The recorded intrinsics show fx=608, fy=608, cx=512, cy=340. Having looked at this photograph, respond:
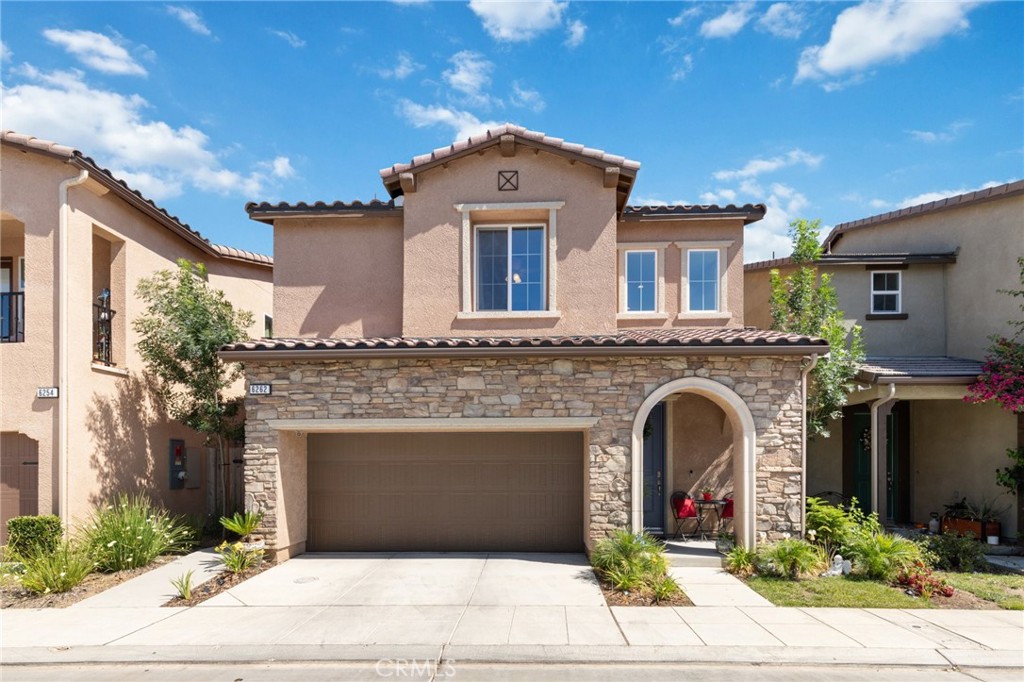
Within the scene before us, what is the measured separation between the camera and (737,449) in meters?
9.85

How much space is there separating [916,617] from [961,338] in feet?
28.1

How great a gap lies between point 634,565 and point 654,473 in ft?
11.5

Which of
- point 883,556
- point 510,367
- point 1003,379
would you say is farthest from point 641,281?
point 1003,379

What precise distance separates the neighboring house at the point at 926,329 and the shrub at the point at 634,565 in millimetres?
6096

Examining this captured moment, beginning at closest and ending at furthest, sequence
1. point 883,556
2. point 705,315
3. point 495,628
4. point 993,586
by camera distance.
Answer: point 495,628 < point 993,586 < point 883,556 < point 705,315

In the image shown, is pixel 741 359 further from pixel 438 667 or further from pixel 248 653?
pixel 248 653

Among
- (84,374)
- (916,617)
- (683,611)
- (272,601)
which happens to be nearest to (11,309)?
(84,374)

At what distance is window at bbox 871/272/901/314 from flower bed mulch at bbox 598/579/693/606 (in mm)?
9581

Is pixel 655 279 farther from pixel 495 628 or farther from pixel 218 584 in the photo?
pixel 218 584

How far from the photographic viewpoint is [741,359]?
9.74m

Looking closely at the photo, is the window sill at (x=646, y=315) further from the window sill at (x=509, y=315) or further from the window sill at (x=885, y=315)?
the window sill at (x=885, y=315)

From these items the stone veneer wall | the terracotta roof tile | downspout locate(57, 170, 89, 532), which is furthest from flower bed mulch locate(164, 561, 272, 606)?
the terracotta roof tile

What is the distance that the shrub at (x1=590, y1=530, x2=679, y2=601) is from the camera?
817cm

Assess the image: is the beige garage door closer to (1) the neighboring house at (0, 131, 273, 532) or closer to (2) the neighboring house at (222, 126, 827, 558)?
(2) the neighboring house at (222, 126, 827, 558)
